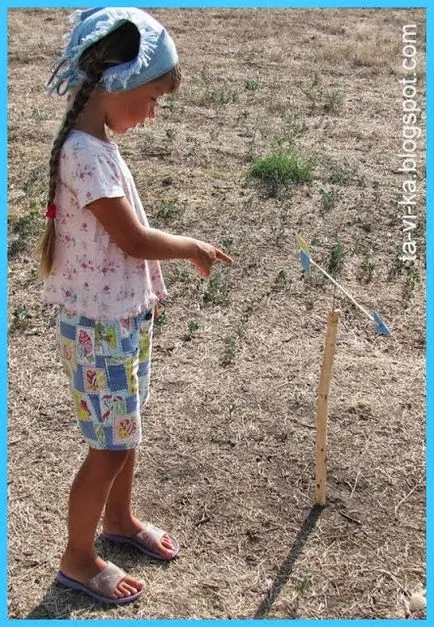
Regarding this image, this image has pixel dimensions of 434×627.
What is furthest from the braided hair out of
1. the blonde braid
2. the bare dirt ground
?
the bare dirt ground

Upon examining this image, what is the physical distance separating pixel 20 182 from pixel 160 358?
231 cm

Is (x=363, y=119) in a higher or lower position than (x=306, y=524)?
higher

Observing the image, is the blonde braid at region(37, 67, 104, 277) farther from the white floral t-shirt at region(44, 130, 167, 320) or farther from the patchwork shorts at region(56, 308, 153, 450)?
the patchwork shorts at region(56, 308, 153, 450)

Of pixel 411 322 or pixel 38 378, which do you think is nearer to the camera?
pixel 38 378

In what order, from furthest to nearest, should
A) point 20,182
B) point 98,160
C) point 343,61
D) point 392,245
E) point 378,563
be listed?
point 343,61, point 20,182, point 392,245, point 378,563, point 98,160

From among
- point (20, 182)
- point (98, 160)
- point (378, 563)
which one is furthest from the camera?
point (20, 182)

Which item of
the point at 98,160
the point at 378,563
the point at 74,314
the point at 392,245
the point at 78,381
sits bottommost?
the point at 378,563

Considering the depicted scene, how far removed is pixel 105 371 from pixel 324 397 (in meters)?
0.85

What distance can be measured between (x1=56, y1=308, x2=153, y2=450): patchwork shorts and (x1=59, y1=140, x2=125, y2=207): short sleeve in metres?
0.37

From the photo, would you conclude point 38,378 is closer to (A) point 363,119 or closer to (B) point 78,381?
(B) point 78,381

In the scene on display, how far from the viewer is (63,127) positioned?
7.55 feet

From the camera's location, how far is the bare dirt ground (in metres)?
2.95

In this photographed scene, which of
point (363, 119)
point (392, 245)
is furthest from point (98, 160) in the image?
point (363, 119)

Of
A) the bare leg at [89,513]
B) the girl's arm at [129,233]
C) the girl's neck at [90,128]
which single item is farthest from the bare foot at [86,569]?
the girl's neck at [90,128]
